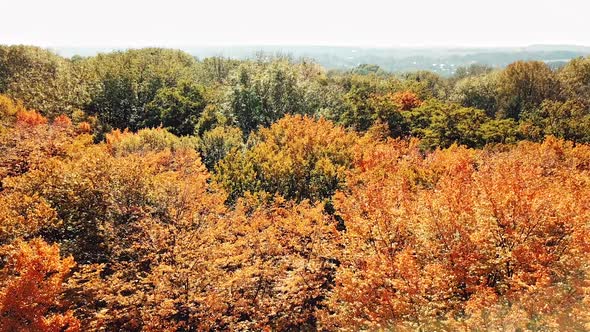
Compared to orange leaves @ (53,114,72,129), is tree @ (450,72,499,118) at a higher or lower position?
higher

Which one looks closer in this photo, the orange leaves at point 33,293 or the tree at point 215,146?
the orange leaves at point 33,293

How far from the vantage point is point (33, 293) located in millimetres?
21688

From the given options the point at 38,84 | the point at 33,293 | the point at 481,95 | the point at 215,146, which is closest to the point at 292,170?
the point at 215,146

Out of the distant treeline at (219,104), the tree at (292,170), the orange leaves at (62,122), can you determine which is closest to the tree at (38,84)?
the distant treeline at (219,104)

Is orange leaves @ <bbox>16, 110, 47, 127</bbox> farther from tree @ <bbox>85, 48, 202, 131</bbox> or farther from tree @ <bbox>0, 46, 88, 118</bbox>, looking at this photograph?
tree @ <bbox>85, 48, 202, 131</bbox>

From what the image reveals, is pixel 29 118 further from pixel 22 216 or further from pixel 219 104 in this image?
pixel 22 216

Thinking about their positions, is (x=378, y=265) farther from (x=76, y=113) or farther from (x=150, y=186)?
(x=76, y=113)

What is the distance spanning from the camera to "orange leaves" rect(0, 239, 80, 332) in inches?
841

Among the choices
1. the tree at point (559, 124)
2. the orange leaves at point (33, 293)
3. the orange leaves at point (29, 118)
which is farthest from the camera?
the tree at point (559, 124)

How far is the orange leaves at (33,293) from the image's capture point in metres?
21.4

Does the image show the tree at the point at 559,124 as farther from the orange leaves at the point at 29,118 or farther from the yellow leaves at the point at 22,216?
the orange leaves at the point at 29,118

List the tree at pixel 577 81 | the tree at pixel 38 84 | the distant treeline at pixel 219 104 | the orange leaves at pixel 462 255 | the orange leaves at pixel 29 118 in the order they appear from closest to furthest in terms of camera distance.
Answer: the orange leaves at pixel 462 255 < the orange leaves at pixel 29 118 < the tree at pixel 38 84 < the distant treeline at pixel 219 104 < the tree at pixel 577 81

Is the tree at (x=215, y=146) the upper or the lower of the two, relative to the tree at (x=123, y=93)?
lower

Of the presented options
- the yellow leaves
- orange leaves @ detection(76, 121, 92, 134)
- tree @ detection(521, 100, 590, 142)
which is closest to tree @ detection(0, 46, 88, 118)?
orange leaves @ detection(76, 121, 92, 134)
